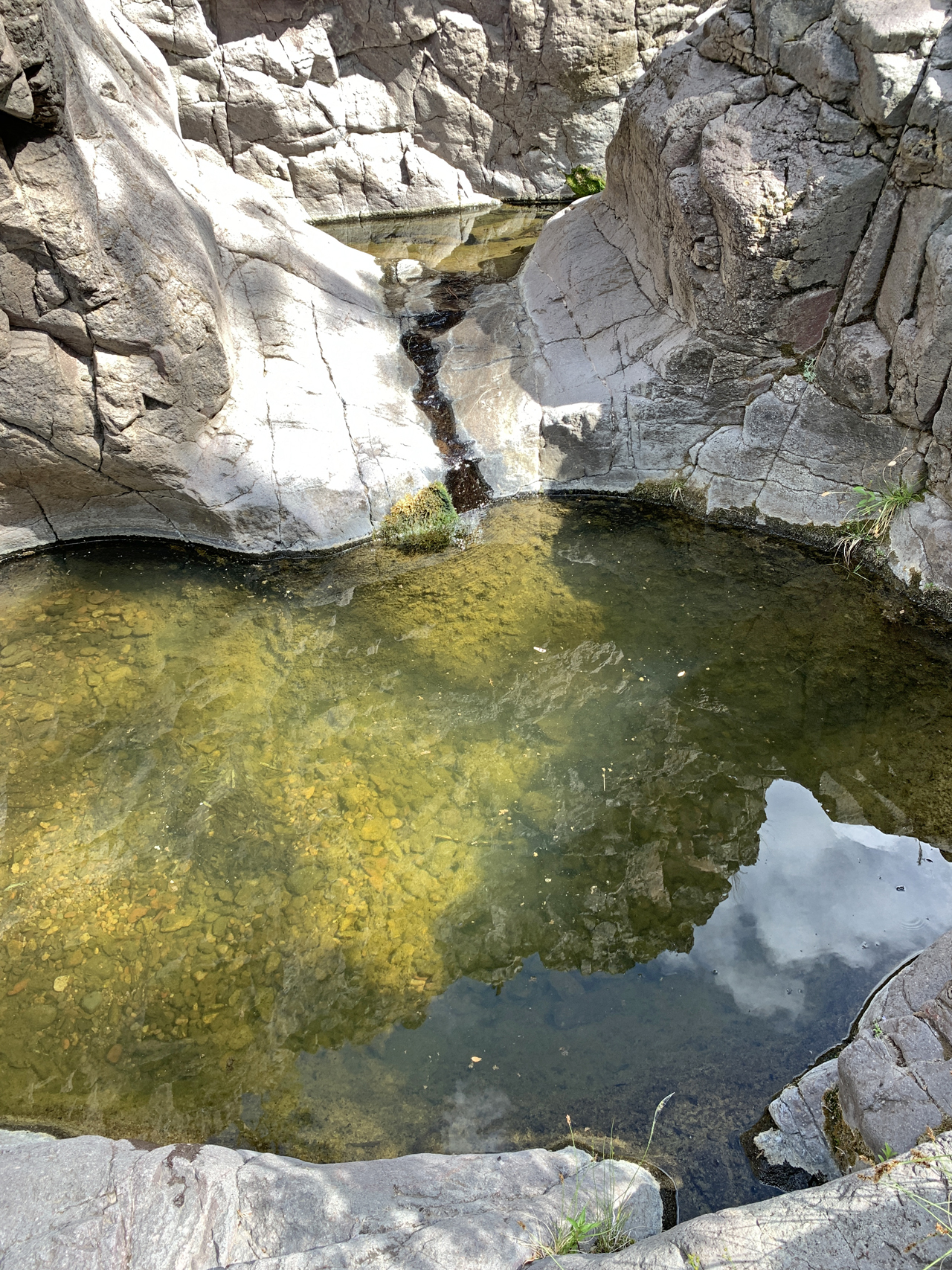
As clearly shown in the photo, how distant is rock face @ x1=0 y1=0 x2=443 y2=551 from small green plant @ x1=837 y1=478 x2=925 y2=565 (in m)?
3.17

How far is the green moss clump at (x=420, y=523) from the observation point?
20.3ft

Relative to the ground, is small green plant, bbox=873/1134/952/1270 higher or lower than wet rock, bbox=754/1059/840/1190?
higher

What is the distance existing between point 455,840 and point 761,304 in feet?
14.1

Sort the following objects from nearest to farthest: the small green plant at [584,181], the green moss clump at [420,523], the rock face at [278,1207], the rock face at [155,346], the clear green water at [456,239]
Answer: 1. the rock face at [278,1207]
2. the rock face at [155,346]
3. the green moss clump at [420,523]
4. the clear green water at [456,239]
5. the small green plant at [584,181]

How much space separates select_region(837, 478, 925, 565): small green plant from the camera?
17.8 ft

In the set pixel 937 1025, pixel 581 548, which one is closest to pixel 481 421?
pixel 581 548

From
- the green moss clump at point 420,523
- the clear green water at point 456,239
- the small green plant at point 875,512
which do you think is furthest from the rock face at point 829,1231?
the clear green water at point 456,239

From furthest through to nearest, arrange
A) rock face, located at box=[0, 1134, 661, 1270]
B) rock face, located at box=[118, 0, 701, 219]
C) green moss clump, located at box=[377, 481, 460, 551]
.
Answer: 1. rock face, located at box=[118, 0, 701, 219]
2. green moss clump, located at box=[377, 481, 460, 551]
3. rock face, located at box=[0, 1134, 661, 1270]

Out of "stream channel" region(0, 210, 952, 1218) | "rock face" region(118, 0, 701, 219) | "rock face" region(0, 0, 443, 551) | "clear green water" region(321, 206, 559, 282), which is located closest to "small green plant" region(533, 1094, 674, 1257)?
"stream channel" region(0, 210, 952, 1218)

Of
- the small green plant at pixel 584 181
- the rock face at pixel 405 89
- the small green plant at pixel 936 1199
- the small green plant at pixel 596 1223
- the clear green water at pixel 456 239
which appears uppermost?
the rock face at pixel 405 89

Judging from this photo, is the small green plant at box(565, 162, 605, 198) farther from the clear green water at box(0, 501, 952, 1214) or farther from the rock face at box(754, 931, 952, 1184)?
the rock face at box(754, 931, 952, 1184)

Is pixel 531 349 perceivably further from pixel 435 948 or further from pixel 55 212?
pixel 435 948

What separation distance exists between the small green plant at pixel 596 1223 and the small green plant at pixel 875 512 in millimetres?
4423

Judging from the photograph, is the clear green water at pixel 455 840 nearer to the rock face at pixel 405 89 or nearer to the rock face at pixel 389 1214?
the rock face at pixel 389 1214
